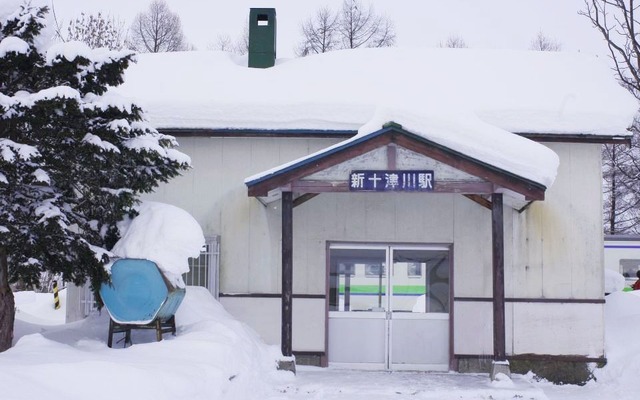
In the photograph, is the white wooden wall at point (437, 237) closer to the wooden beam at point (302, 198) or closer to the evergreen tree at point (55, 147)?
the wooden beam at point (302, 198)

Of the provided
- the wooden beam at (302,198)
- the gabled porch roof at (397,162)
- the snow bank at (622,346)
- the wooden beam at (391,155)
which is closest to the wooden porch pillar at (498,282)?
the gabled porch roof at (397,162)

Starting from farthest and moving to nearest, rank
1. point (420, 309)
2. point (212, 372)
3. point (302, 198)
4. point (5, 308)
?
1. point (420, 309)
2. point (302, 198)
3. point (5, 308)
4. point (212, 372)

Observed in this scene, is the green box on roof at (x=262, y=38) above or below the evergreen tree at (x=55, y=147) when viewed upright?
above

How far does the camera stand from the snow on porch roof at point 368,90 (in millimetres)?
13500

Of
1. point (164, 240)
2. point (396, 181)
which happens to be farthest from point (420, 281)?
point (164, 240)

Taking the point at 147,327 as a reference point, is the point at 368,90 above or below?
above

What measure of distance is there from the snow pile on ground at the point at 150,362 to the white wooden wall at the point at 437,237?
1.04 meters

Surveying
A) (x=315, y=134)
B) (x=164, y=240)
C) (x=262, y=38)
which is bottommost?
(x=164, y=240)

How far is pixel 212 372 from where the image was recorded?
28.9 feet

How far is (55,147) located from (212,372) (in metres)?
3.34

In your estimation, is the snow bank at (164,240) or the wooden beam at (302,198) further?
the wooden beam at (302,198)

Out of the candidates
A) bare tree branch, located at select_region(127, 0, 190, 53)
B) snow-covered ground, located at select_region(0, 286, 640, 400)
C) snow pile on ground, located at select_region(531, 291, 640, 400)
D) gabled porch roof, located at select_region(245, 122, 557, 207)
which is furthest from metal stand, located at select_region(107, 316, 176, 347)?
bare tree branch, located at select_region(127, 0, 190, 53)

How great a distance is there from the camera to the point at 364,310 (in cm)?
1340

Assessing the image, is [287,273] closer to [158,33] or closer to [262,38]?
[262,38]
